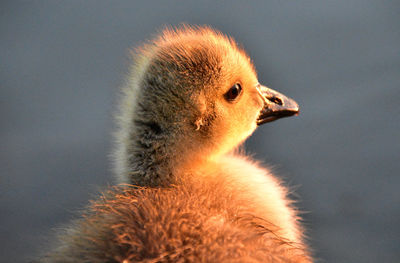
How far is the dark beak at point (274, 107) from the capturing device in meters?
0.86

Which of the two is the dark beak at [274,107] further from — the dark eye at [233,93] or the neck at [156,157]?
the neck at [156,157]

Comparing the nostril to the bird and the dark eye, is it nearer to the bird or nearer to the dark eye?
the bird

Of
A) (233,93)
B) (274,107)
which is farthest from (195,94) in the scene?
(274,107)

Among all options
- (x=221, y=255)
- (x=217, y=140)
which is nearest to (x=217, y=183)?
(x=217, y=140)

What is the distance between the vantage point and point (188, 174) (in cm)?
71

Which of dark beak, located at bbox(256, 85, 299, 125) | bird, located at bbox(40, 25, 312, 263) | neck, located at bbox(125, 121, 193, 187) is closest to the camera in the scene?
bird, located at bbox(40, 25, 312, 263)

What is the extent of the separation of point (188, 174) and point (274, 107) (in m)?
0.28

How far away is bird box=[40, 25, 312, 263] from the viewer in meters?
0.54

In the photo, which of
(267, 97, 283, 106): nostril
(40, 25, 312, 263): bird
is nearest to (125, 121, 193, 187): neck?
(40, 25, 312, 263): bird

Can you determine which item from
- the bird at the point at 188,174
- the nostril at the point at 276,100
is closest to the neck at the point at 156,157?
the bird at the point at 188,174

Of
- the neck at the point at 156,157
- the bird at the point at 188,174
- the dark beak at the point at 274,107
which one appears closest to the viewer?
the bird at the point at 188,174

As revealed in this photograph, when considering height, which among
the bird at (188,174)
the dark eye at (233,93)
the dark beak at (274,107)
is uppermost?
the dark beak at (274,107)

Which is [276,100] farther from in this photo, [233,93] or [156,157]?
[156,157]

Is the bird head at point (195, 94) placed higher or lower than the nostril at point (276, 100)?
lower
